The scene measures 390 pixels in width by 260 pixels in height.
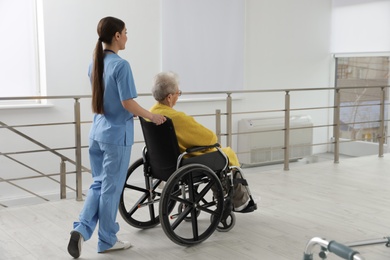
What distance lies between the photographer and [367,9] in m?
6.57

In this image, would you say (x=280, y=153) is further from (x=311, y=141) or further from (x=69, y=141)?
(x=69, y=141)

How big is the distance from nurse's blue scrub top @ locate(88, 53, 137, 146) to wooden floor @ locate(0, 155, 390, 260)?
22.6 inches

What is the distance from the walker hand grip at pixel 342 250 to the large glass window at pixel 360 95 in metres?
5.60

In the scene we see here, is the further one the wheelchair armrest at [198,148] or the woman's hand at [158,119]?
the wheelchair armrest at [198,148]

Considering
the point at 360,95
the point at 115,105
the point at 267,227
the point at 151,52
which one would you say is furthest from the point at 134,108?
the point at 360,95

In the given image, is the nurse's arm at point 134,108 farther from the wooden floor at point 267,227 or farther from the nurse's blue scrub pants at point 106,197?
the wooden floor at point 267,227

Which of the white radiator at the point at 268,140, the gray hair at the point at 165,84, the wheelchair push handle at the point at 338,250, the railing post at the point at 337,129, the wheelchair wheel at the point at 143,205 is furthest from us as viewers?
the white radiator at the point at 268,140

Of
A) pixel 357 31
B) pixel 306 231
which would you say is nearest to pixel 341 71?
pixel 357 31

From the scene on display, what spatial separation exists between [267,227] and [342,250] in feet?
5.76

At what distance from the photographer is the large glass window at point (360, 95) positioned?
6.84 metres

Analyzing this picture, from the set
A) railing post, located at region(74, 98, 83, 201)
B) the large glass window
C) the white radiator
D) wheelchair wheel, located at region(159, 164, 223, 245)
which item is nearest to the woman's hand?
wheelchair wheel, located at region(159, 164, 223, 245)

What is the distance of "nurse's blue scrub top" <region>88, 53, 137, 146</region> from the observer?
103 inches

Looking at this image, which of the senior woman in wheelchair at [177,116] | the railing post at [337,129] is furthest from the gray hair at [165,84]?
the railing post at [337,129]

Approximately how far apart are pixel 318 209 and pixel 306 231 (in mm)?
475
